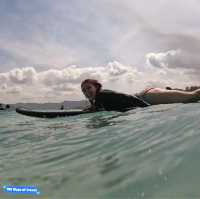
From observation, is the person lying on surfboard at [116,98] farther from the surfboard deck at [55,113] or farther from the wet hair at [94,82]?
the surfboard deck at [55,113]

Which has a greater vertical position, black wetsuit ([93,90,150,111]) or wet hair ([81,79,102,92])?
wet hair ([81,79,102,92])

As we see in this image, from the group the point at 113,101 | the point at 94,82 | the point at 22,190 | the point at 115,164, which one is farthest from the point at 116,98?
the point at 22,190

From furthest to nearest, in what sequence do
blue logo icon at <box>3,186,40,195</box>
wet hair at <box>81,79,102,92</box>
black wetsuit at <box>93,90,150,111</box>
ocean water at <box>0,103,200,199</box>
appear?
1. black wetsuit at <box>93,90,150,111</box>
2. wet hair at <box>81,79,102,92</box>
3. blue logo icon at <box>3,186,40,195</box>
4. ocean water at <box>0,103,200,199</box>

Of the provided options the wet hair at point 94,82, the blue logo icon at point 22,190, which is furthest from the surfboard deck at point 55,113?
the blue logo icon at point 22,190

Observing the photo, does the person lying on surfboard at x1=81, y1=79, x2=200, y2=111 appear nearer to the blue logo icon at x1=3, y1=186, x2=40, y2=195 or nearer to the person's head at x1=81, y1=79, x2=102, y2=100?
the person's head at x1=81, y1=79, x2=102, y2=100

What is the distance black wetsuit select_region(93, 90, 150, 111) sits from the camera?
11.6m

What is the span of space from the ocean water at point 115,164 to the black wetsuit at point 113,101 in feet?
18.3

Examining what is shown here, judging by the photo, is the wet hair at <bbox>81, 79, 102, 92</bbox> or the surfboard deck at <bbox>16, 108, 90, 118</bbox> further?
the surfboard deck at <bbox>16, 108, 90, 118</bbox>

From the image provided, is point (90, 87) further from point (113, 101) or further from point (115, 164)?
point (115, 164)

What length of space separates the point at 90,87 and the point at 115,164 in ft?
25.8

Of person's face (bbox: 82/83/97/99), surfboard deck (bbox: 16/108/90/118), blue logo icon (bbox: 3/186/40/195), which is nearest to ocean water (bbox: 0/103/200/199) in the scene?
blue logo icon (bbox: 3/186/40/195)

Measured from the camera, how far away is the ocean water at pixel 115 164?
288 cm

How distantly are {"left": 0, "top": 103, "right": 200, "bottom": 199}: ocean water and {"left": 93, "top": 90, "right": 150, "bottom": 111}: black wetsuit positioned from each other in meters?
A: 5.59

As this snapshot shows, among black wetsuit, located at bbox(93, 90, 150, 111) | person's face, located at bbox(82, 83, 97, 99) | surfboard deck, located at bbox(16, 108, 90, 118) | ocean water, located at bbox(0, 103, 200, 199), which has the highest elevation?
person's face, located at bbox(82, 83, 97, 99)
